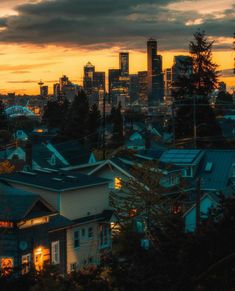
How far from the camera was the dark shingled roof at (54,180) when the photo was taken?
119 feet

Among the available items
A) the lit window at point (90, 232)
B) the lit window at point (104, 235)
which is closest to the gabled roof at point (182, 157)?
the lit window at point (104, 235)

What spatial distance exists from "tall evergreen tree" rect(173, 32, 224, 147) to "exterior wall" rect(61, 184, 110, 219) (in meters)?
20.3

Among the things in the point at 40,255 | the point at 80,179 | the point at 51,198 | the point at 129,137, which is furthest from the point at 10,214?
the point at 129,137

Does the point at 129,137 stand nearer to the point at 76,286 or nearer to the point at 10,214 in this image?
the point at 10,214

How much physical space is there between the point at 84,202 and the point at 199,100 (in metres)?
25.7

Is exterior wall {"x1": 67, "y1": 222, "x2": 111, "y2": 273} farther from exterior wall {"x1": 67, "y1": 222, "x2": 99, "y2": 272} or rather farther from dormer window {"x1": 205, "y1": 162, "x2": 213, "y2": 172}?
dormer window {"x1": 205, "y1": 162, "x2": 213, "y2": 172}

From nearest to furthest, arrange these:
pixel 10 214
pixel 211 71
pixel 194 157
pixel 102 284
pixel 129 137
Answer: pixel 102 284 → pixel 10 214 → pixel 194 157 → pixel 211 71 → pixel 129 137

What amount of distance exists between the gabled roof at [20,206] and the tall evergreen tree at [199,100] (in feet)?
90.0

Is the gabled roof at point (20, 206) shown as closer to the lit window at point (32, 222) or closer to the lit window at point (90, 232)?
the lit window at point (32, 222)

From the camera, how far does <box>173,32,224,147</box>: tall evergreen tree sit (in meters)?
59.9

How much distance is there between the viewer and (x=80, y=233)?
3588 centimetres

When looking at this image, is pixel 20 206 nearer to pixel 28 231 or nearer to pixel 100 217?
pixel 28 231

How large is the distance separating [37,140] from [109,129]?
15765 mm

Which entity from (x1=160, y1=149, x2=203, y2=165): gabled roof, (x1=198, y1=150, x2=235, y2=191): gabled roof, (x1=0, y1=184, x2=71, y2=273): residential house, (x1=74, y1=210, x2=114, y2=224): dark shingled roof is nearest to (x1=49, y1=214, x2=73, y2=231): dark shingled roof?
(x1=0, y1=184, x2=71, y2=273): residential house
